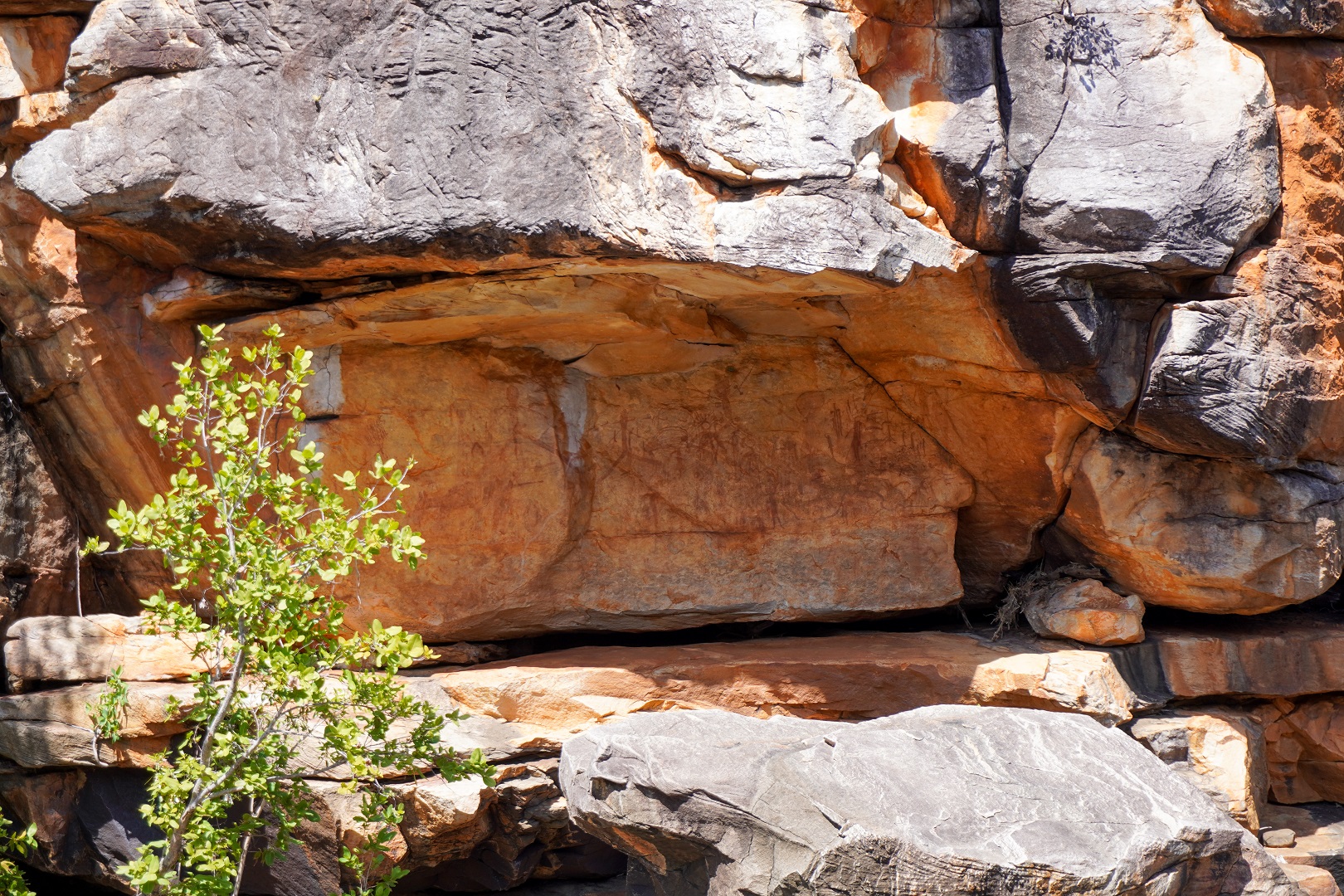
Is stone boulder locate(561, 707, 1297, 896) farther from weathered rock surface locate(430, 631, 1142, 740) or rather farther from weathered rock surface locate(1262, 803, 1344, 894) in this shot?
weathered rock surface locate(1262, 803, 1344, 894)

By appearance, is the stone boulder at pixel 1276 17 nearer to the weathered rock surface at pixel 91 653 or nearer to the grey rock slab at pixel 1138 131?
the grey rock slab at pixel 1138 131

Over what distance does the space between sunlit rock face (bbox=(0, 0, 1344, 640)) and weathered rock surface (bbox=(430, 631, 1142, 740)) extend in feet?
1.27

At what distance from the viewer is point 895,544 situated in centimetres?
562

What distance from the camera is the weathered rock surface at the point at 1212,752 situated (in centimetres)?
498

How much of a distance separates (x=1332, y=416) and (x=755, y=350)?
2.44 metres

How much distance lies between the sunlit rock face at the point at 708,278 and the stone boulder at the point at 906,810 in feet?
4.70

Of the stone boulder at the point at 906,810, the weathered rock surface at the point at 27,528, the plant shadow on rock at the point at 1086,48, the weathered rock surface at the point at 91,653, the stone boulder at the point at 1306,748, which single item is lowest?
the stone boulder at the point at 1306,748

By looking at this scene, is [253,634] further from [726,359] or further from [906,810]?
[726,359]

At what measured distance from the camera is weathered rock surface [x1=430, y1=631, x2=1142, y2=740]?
5.02 metres

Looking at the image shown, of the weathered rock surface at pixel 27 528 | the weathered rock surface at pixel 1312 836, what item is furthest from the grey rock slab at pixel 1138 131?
the weathered rock surface at pixel 27 528

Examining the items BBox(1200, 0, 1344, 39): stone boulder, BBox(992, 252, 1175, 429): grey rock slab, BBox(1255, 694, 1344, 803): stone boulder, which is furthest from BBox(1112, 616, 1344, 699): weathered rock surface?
BBox(1200, 0, 1344, 39): stone boulder

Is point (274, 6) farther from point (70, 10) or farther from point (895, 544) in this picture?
point (895, 544)

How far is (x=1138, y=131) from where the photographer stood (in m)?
4.51

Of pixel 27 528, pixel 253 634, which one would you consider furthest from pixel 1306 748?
pixel 27 528
